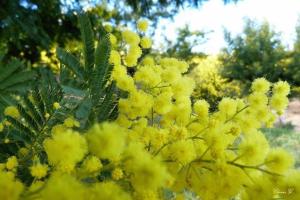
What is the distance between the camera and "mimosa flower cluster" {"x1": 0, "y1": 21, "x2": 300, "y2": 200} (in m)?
0.49

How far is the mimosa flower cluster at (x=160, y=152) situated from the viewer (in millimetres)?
489

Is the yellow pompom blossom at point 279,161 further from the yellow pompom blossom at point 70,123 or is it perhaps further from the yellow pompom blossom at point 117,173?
the yellow pompom blossom at point 70,123

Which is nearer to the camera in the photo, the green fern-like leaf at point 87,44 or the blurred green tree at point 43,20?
the green fern-like leaf at point 87,44

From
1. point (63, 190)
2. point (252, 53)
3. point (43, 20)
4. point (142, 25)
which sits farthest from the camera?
point (252, 53)

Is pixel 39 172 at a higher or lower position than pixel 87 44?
lower

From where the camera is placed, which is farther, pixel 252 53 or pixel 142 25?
pixel 252 53

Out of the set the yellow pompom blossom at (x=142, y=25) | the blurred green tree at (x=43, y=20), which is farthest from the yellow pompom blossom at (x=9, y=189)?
the blurred green tree at (x=43, y=20)

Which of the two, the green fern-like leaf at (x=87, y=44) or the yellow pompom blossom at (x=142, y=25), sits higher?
the yellow pompom blossom at (x=142, y=25)

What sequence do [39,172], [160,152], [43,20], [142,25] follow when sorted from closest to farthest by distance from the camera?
[39,172] < [160,152] < [142,25] < [43,20]

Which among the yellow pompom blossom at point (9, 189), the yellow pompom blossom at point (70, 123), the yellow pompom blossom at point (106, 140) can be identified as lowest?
the yellow pompom blossom at point (9, 189)

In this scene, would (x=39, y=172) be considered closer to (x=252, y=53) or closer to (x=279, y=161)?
(x=279, y=161)

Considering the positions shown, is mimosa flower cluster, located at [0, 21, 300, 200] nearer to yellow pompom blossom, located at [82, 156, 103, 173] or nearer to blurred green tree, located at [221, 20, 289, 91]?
yellow pompom blossom, located at [82, 156, 103, 173]

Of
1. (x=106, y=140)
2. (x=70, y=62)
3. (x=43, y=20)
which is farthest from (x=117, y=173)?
(x=43, y=20)

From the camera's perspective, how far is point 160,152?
2.48 feet
